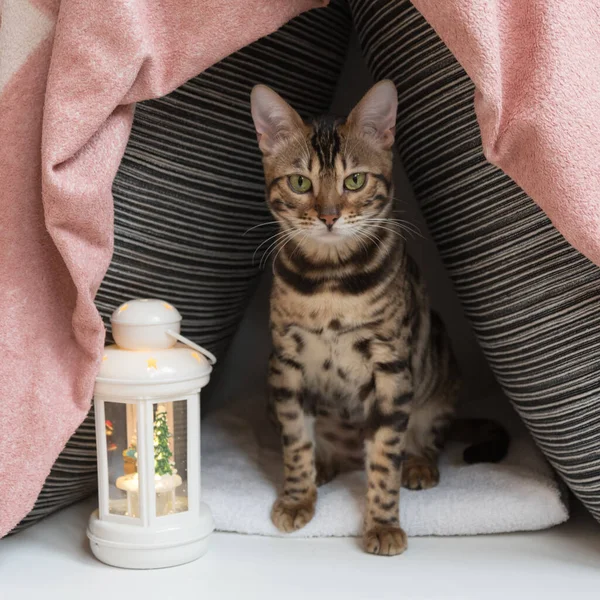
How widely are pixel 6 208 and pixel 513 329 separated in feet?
2.44

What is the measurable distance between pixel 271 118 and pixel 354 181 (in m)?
0.17

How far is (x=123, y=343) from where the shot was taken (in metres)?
1.06

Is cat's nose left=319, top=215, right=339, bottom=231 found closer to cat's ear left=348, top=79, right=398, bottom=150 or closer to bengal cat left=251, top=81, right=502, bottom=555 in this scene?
bengal cat left=251, top=81, right=502, bottom=555

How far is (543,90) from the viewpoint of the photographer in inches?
34.4

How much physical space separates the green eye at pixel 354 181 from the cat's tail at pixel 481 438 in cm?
57

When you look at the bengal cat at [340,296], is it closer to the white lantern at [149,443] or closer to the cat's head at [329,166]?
the cat's head at [329,166]

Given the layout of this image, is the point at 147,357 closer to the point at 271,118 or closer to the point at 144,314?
the point at 144,314

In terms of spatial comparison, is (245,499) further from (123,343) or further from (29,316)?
(29,316)

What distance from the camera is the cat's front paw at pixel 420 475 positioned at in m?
1.33

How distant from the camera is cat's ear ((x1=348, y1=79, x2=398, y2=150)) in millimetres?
1155

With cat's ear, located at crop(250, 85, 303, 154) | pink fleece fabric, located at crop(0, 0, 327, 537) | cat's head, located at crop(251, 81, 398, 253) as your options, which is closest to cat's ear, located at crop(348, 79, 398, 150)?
cat's head, located at crop(251, 81, 398, 253)

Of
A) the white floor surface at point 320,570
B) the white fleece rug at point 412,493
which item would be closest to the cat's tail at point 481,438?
the white fleece rug at point 412,493

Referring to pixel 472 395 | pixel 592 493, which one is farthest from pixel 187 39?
pixel 472 395

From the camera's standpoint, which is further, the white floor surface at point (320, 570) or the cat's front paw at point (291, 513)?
the cat's front paw at point (291, 513)
